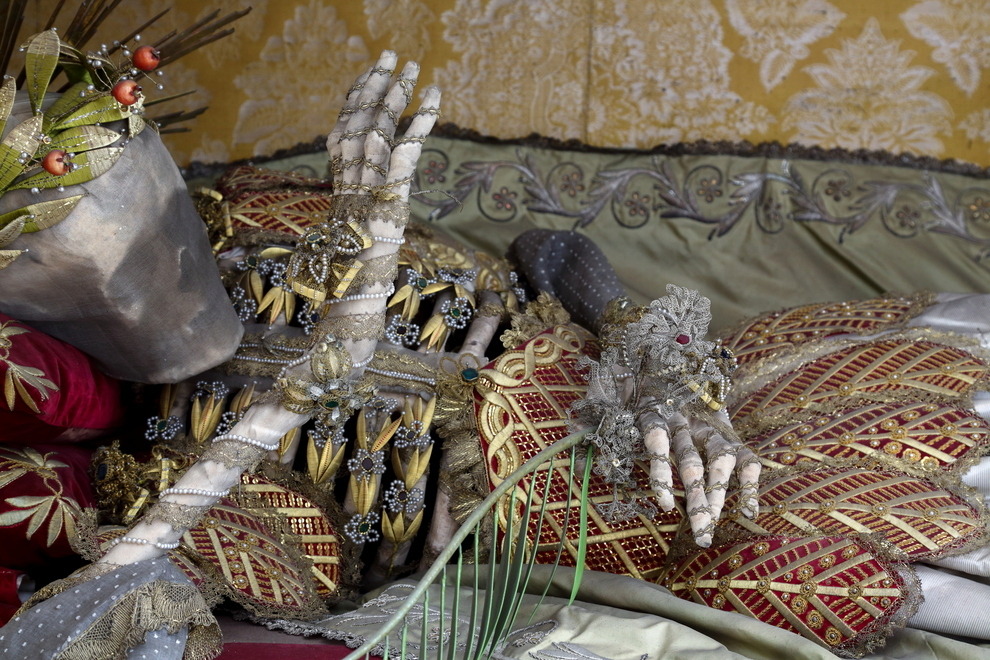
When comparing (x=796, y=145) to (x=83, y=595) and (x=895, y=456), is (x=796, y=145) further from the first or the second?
(x=83, y=595)

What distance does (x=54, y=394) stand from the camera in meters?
1.07

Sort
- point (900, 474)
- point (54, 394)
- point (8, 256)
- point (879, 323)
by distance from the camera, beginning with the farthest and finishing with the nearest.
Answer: point (879, 323)
point (900, 474)
point (54, 394)
point (8, 256)

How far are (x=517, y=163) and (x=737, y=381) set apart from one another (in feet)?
2.56

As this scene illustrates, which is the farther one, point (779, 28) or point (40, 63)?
point (779, 28)

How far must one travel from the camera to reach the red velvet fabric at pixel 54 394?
103 cm

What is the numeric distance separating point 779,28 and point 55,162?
1433 millimetres

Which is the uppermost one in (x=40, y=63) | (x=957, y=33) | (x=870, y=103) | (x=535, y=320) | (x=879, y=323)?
(x=957, y=33)

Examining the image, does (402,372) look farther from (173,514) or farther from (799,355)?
(799,355)

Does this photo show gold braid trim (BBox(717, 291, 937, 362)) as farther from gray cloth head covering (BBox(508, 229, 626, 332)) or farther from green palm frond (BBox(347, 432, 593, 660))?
green palm frond (BBox(347, 432, 593, 660))

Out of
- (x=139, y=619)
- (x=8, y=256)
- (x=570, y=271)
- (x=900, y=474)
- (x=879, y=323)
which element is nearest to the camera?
(x=139, y=619)

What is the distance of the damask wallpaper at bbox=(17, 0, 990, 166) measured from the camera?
6.27 feet

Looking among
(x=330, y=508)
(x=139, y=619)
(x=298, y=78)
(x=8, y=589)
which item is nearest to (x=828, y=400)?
(x=330, y=508)

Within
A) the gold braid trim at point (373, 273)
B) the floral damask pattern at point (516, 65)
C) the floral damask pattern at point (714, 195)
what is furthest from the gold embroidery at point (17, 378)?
the floral damask pattern at point (516, 65)

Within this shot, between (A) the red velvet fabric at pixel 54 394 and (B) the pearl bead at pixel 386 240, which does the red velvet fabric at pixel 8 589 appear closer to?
(A) the red velvet fabric at pixel 54 394
